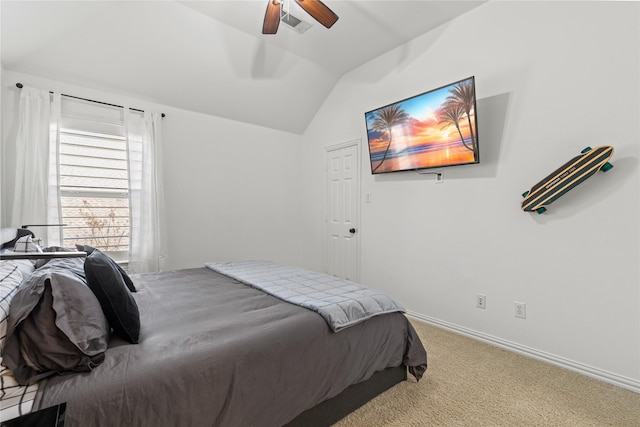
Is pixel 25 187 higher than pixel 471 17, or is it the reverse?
pixel 471 17

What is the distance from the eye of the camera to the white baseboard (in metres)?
1.99

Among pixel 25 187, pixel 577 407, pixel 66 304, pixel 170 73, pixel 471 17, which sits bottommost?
pixel 577 407

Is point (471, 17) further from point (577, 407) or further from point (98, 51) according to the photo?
point (98, 51)

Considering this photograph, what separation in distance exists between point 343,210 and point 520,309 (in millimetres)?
2299

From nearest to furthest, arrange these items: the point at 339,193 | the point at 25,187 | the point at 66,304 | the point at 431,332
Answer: the point at 66,304, the point at 25,187, the point at 431,332, the point at 339,193

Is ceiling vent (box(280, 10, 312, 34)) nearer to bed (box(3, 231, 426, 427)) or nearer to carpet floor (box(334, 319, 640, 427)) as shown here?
bed (box(3, 231, 426, 427))

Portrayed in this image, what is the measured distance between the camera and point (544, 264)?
2.35 metres

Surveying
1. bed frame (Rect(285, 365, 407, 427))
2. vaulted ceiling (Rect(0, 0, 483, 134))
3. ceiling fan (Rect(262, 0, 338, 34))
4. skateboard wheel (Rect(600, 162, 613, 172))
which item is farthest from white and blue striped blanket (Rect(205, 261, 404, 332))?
vaulted ceiling (Rect(0, 0, 483, 134))

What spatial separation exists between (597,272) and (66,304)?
3078 millimetres

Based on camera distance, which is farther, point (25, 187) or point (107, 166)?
point (107, 166)

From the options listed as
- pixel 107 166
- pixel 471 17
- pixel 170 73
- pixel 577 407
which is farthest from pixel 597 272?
pixel 107 166

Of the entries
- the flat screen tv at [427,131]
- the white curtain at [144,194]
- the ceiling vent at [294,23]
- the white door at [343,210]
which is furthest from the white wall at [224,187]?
the flat screen tv at [427,131]

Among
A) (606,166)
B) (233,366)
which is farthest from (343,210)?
(233,366)

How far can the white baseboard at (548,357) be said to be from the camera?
1991mm
